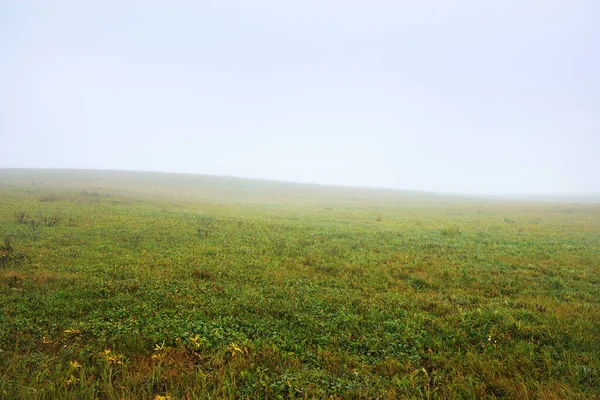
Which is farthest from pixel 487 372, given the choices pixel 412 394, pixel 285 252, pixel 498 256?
pixel 498 256

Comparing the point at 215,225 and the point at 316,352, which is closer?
the point at 316,352

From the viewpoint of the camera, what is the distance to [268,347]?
19.4ft

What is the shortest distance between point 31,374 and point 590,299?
1441 cm

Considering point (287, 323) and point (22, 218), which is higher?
point (22, 218)

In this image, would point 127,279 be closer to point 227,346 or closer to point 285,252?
point 227,346

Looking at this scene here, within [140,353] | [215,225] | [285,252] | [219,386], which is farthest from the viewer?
[215,225]

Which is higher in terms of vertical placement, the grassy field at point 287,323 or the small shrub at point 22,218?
the small shrub at point 22,218

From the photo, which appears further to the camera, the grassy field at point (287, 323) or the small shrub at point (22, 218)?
the small shrub at point (22, 218)

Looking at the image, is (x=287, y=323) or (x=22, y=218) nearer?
(x=287, y=323)

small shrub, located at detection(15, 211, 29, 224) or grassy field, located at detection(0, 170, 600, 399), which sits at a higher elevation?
small shrub, located at detection(15, 211, 29, 224)

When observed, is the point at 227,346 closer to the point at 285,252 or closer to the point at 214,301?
the point at 214,301

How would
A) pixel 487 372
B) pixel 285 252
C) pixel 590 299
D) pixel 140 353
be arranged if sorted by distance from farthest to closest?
pixel 285 252, pixel 590 299, pixel 140 353, pixel 487 372

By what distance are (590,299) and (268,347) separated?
10.3 m

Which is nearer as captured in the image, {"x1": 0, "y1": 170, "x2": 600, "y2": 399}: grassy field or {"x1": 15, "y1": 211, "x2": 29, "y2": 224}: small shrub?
{"x1": 0, "y1": 170, "x2": 600, "y2": 399}: grassy field
